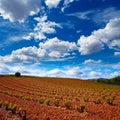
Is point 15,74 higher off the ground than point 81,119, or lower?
higher

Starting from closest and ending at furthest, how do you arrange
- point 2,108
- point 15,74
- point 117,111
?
1. point 2,108
2. point 117,111
3. point 15,74

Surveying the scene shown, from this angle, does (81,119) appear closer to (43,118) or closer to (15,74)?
(43,118)

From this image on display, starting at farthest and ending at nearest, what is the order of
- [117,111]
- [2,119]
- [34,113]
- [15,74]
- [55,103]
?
1. [15,74]
2. [55,103]
3. [117,111]
4. [34,113]
5. [2,119]

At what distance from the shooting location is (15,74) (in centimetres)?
9650

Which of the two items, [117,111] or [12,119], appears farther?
[117,111]

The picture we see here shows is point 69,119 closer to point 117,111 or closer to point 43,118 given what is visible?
point 43,118

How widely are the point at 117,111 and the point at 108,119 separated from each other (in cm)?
360

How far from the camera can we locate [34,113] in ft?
58.6

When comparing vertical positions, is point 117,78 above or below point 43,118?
above

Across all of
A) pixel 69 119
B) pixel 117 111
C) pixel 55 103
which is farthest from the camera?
pixel 55 103

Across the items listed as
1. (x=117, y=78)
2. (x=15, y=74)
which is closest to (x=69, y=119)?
(x=15, y=74)

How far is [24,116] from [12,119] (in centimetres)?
76

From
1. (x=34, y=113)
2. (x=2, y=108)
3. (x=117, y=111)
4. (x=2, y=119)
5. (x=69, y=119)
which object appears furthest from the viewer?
(x=117, y=111)

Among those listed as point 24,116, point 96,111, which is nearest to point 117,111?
point 96,111
